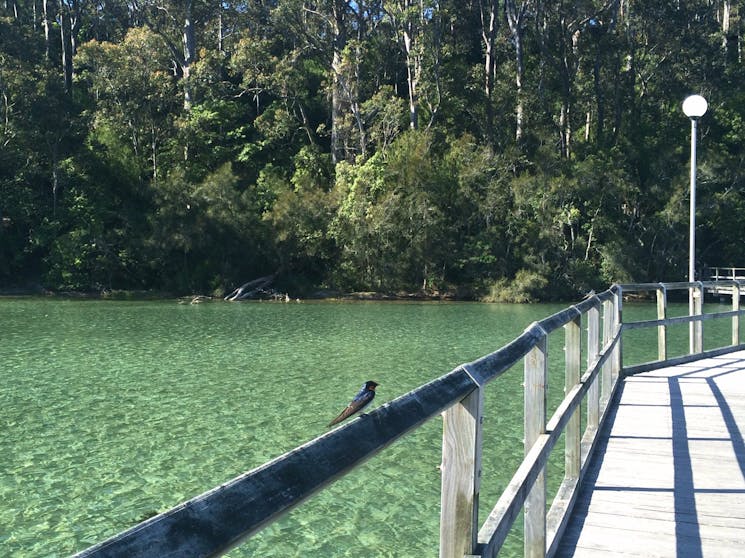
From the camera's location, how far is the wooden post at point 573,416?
4.75 meters

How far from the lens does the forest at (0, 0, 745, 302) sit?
40.0m

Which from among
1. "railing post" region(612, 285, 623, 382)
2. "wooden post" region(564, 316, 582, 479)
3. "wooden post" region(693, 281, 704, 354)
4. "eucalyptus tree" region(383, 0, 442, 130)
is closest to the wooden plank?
"wooden post" region(564, 316, 582, 479)

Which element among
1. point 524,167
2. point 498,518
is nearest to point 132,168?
point 524,167

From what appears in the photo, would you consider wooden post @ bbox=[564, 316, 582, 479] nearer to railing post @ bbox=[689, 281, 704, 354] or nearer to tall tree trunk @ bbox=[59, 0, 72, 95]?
railing post @ bbox=[689, 281, 704, 354]

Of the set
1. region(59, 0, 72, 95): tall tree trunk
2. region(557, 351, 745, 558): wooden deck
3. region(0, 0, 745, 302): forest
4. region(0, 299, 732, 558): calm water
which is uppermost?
region(59, 0, 72, 95): tall tree trunk

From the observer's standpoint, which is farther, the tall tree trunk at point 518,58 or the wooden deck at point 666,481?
the tall tree trunk at point 518,58

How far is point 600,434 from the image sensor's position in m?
6.27

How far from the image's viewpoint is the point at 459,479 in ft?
7.03

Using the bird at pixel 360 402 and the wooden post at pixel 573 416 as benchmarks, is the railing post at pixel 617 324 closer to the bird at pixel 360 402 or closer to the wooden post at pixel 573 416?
the wooden post at pixel 573 416

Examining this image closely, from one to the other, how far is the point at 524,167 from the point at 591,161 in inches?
151

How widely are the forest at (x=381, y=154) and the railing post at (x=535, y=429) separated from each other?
34748 millimetres

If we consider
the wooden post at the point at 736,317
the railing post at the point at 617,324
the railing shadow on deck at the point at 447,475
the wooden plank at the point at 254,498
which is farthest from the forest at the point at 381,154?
the wooden plank at the point at 254,498

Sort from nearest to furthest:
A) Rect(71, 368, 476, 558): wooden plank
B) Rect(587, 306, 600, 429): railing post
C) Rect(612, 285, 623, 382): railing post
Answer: Rect(71, 368, 476, 558): wooden plank → Rect(587, 306, 600, 429): railing post → Rect(612, 285, 623, 382): railing post

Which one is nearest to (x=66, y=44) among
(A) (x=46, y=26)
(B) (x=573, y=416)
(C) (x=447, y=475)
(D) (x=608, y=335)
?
(A) (x=46, y=26)
